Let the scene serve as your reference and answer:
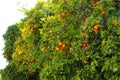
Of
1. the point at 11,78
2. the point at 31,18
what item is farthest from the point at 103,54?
the point at 11,78

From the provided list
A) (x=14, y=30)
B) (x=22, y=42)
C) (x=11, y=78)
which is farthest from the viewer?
(x=14, y=30)

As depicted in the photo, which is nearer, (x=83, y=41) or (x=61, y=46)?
(x=83, y=41)

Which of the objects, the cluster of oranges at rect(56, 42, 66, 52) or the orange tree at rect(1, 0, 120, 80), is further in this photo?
the cluster of oranges at rect(56, 42, 66, 52)

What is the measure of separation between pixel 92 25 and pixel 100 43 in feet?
2.21

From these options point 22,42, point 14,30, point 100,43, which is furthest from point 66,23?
point 14,30

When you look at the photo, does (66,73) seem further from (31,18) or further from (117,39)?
(31,18)

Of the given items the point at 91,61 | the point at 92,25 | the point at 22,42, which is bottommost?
the point at 91,61

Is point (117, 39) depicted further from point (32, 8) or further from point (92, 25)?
point (32, 8)

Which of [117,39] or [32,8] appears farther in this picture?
[32,8]

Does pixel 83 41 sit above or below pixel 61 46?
below

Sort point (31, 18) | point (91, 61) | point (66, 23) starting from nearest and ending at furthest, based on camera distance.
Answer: point (91, 61) < point (66, 23) < point (31, 18)

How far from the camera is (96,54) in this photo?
10.5 meters

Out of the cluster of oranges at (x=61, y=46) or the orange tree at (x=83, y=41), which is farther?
the cluster of oranges at (x=61, y=46)

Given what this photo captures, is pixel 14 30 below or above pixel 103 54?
above
